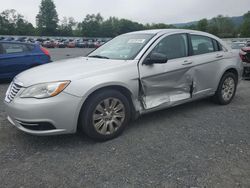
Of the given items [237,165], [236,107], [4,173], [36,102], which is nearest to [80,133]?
[36,102]

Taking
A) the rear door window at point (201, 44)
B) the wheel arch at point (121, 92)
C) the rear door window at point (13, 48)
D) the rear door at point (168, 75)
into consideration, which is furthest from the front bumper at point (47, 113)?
the rear door window at point (13, 48)

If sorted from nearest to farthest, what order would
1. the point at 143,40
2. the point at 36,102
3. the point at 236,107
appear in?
the point at 36,102
the point at 143,40
the point at 236,107

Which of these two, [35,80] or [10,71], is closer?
[35,80]

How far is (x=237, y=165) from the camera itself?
112 inches

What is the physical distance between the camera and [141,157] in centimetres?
304

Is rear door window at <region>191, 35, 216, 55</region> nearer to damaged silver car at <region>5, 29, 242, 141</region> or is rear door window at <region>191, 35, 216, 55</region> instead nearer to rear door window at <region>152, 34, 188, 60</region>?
damaged silver car at <region>5, 29, 242, 141</region>

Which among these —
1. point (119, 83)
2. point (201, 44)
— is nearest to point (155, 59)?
point (119, 83)

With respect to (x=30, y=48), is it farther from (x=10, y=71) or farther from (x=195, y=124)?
(x=195, y=124)

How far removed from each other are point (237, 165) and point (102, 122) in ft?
5.68

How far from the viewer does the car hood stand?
3207 mm

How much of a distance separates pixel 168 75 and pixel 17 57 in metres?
5.34

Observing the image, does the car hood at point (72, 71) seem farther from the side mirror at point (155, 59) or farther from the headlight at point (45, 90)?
the side mirror at point (155, 59)

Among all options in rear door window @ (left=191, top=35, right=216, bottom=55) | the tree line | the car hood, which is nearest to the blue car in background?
the car hood

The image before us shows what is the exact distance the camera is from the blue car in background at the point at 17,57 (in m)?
7.35
